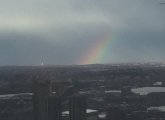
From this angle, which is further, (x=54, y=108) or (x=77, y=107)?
(x=77, y=107)

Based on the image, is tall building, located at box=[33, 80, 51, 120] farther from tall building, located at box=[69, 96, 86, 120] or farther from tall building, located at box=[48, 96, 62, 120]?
tall building, located at box=[69, 96, 86, 120]

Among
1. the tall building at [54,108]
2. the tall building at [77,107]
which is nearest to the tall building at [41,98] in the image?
the tall building at [54,108]

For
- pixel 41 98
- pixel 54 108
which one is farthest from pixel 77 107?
pixel 41 98

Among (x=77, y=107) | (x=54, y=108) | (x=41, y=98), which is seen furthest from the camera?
(x=77, y=107)

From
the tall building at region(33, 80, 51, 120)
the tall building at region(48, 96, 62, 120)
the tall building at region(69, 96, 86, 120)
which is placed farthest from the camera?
the tall building at region(69, 96, 86, 120)

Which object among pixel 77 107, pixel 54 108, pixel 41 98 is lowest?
pixel 77 107

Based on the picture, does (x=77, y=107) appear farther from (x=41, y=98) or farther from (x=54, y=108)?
(x=41, y=98)

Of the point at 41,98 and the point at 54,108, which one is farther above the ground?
the point at 41,98

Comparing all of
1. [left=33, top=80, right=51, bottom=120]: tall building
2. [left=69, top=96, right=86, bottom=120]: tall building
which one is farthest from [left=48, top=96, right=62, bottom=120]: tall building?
[left=69, top=96, right=86, bottom=120]: tall building

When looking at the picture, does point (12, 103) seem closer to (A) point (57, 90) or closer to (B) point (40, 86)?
(A) point (57, 90)
